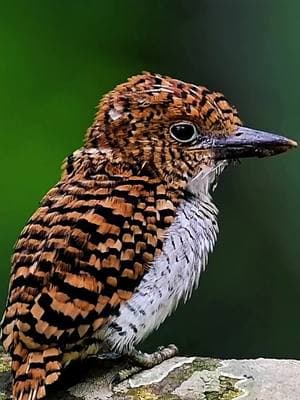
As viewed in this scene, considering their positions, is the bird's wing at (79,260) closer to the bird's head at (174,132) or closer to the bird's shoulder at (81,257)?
the bird's shoulder at (81,257)

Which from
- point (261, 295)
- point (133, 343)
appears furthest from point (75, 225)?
point (261, 295)

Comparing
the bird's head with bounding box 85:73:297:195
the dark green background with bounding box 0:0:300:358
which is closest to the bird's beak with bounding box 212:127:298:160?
the bird's head with bounding box 85:73:297:195

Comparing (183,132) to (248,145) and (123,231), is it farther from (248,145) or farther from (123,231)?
Result: (123,231)

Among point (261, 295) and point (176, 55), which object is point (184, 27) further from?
point (261, 295)

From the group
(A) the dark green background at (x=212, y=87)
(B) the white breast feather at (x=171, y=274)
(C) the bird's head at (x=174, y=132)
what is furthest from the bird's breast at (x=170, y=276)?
(A) the dark green background at (x=212, y=87)

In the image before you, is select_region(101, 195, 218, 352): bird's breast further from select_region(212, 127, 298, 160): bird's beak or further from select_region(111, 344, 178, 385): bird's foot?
select_region(212, 127, 298, 160): bird's beak
